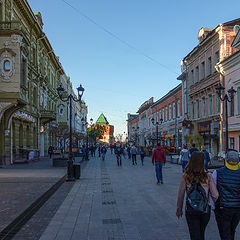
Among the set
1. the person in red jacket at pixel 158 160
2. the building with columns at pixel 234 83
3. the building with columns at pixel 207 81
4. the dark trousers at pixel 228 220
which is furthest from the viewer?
the building with columns at pixel 207 81

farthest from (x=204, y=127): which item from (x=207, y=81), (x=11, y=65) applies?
(x=11, y=65)

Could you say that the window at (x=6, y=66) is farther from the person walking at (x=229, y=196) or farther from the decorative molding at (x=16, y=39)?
the person walking at (x=229, y=196)

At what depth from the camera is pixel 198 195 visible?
4121 mm

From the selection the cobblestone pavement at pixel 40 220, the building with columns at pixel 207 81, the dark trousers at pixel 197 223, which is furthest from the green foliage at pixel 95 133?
the dark trousers at pixel 197 223

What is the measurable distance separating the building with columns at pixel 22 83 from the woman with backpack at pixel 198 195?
18.8 meters

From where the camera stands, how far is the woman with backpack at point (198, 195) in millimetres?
4098

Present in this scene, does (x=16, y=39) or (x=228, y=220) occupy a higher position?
(x=16, y=39)

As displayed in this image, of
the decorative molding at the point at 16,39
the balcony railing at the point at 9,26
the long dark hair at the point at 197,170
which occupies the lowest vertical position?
the long dark hair at the point at 197,170

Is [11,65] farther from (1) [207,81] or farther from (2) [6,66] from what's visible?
(1) [207,81]

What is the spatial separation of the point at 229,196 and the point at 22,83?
69.3ft

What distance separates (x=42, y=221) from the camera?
7.05 meters

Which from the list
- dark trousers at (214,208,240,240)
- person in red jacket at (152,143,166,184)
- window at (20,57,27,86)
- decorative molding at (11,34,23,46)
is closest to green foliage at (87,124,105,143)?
window at (20,57,27,86)

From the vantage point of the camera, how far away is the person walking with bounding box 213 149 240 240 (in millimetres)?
4262

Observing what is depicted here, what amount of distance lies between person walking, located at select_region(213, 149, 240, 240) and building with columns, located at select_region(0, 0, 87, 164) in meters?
18.9
